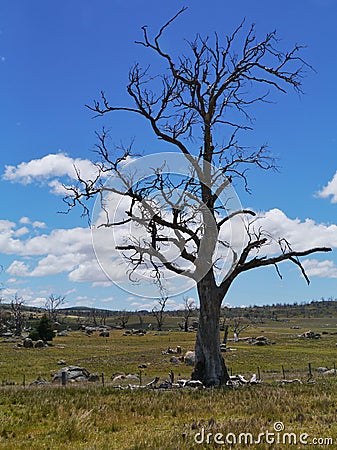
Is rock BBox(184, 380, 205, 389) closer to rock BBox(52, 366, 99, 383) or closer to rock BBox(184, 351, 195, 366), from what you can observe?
rock BBox(52, 366, 99, 383)

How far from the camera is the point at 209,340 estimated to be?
72.4 ft

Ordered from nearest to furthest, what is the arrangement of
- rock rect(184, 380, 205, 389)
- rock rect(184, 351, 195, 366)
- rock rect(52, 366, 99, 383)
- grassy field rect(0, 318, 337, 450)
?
1. grassy field rect(0, 318, 337, 450)
2. rock rect(184, 380, 205, 389)
3. rock rect(52, 366, 99, 383)
4. rock rect(184, 351, 195, 366)

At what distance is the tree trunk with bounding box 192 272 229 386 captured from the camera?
21.8m

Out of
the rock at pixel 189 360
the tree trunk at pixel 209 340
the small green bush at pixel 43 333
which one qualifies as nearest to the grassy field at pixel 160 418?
the tree trunk at pixel 209 340

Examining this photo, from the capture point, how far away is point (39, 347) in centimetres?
7331

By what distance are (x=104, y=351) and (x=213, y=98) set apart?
49.0 metres

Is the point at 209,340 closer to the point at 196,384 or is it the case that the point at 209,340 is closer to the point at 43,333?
the point at 196,384

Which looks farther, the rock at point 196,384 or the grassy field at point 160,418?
the rock at point 196,384

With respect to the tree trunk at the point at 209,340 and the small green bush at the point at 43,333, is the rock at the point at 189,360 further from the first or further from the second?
the small green bush at the point at 43,333

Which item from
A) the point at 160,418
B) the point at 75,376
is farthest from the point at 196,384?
the point at 75,376

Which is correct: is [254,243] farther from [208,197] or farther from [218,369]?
[218,369]

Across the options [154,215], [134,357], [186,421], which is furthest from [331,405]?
[134,357]

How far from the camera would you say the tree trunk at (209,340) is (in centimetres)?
2183

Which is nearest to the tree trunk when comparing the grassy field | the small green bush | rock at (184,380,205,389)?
rock at (184,380,205,389)
